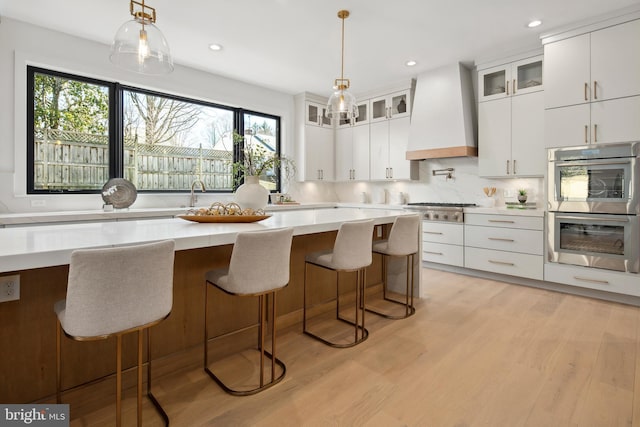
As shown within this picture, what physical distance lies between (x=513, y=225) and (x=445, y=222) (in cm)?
81

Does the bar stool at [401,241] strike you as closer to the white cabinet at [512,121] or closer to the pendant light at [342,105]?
the pendant light at [342,105]

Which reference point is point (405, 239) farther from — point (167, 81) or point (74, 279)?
point (167, 81)

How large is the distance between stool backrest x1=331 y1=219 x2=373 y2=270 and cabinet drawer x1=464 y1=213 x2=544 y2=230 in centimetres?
235

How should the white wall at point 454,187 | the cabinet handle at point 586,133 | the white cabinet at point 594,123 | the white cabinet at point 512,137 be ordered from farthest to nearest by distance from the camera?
the white wall at point 454,187 → the white cabinet at point 512,137 → the cabinet handle at point 586,133 → the white cabinet at point 594,123

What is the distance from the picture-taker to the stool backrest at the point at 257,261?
1.72 meters

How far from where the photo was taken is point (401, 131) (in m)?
5.27

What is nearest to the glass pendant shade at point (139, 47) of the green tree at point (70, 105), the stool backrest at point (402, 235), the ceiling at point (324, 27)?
the ceiling at point (324, 27)

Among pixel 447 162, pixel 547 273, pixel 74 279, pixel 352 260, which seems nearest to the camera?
pixel 74 279

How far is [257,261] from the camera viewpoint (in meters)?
1.76

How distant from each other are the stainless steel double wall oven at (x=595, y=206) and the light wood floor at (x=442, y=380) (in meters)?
0.68

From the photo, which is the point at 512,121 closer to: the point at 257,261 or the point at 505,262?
the point at 505,262

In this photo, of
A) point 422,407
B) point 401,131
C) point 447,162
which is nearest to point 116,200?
point 422,407

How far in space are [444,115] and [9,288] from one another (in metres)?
4.62

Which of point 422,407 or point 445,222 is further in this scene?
point 445,222
